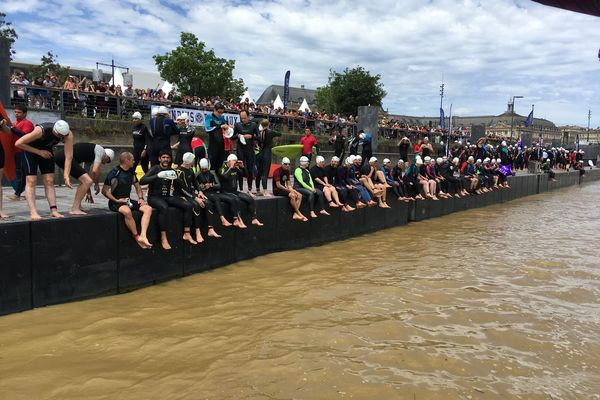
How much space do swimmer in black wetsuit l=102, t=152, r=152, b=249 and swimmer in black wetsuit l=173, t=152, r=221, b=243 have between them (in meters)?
0.79

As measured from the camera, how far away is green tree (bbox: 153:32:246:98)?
4681 centimetres

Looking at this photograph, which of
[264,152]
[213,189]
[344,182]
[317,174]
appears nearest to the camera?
[213,189]

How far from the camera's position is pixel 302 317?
6.34 meters

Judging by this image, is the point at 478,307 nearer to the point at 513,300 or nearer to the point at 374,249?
the point at 513,300

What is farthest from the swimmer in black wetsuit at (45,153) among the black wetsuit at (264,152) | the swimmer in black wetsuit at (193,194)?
the black wetsuit at (264,152)

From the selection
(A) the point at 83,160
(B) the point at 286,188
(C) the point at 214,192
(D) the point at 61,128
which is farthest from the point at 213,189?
(D) the point at 61,128

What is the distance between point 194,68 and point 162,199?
42457mm

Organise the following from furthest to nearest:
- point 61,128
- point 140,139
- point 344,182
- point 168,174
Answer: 1. point 344,182
2. point 140,139
3. point 168,174
4. point 61,128

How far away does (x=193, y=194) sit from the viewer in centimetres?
834

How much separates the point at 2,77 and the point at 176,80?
39.5 m

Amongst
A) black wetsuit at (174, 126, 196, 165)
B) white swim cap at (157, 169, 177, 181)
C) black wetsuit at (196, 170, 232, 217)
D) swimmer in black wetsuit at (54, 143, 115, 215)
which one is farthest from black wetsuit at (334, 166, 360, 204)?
swimmer in black wetsuit at (54, 143, 115, 215)

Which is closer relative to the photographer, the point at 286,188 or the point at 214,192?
the point at 214,192

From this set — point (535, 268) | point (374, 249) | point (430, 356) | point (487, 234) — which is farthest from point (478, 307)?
point (487, 234)

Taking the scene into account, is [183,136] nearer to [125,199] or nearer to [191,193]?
[191,193]
